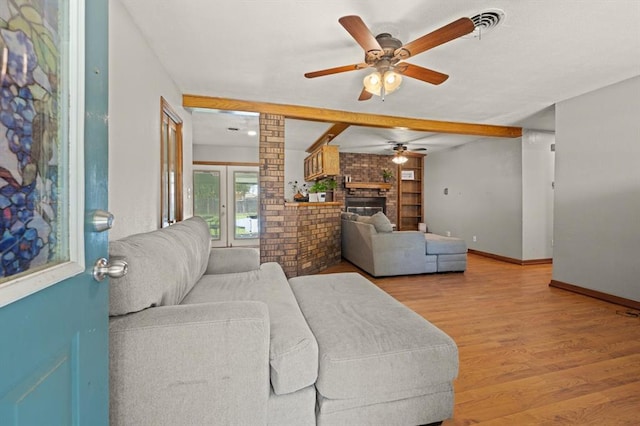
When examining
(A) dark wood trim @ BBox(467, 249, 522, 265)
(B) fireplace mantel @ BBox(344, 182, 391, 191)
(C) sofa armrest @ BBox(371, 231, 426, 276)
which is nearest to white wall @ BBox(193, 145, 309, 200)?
(B) fireplace mantel @ BBox(344, 182, 391, 191)

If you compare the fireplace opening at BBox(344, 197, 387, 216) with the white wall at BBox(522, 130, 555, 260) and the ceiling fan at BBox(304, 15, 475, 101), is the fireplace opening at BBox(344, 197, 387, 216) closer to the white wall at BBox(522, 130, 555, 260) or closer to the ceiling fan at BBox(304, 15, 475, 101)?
the white wall at BBox(522, 130, 555, 260)

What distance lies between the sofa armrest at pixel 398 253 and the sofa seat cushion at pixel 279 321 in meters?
2.18

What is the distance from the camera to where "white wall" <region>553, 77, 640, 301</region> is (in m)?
2.95

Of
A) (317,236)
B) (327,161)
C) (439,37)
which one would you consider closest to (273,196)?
(317,236)

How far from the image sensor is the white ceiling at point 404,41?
6.23 feet

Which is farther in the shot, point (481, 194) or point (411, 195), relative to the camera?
point (411, 195)

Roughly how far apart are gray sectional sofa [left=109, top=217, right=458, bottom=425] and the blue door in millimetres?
246

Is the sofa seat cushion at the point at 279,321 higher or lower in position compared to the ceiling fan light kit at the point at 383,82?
lower

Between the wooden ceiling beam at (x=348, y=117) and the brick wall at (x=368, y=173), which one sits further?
the brick wall at (x=368, y=173)

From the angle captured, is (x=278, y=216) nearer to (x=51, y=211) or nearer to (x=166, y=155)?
(x=166, y=155)

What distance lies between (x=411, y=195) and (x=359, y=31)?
6.72 metres

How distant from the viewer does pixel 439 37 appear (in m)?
1.84

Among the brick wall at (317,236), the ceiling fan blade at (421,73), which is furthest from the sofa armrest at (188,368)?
the brick wall at (317,236)

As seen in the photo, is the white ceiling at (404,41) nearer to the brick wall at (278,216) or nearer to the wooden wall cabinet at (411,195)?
the brick wall at (278,216)
